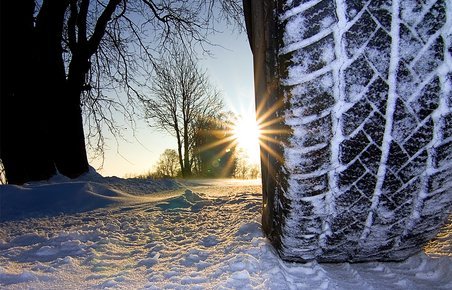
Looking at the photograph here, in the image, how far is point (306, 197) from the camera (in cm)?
75

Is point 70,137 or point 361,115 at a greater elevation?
point 70,137

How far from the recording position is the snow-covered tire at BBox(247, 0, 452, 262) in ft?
2.08

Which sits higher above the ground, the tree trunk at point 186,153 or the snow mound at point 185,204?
the tree trunk at point 186,153

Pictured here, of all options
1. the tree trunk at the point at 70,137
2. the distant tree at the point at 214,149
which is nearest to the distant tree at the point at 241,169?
the distant tree at the point at 214,149

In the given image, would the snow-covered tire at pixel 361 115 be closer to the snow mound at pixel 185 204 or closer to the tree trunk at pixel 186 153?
the snow mound at pixel 185 204

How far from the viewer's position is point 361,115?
679 mm

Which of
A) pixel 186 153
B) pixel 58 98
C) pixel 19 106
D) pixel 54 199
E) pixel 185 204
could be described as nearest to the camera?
pixel 185 204

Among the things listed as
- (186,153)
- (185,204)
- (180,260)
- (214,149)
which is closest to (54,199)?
(185,204)

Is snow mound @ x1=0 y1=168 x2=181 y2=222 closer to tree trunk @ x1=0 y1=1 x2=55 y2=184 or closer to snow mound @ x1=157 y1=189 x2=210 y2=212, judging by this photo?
snow mound @ x1=157 y1=189 x2=210 y2=212

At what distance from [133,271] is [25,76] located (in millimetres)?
3982

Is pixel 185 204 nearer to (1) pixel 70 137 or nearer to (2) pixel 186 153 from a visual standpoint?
(1) pixel 70 137

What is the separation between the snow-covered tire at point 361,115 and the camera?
0.64 meters

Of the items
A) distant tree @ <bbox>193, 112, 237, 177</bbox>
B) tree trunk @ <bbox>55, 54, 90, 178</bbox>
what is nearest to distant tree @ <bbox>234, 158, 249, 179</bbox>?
distant tree @ <bbox>193, 112, 237, 177</bbox>

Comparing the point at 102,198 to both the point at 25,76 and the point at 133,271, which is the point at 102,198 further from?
the point at 25,76
